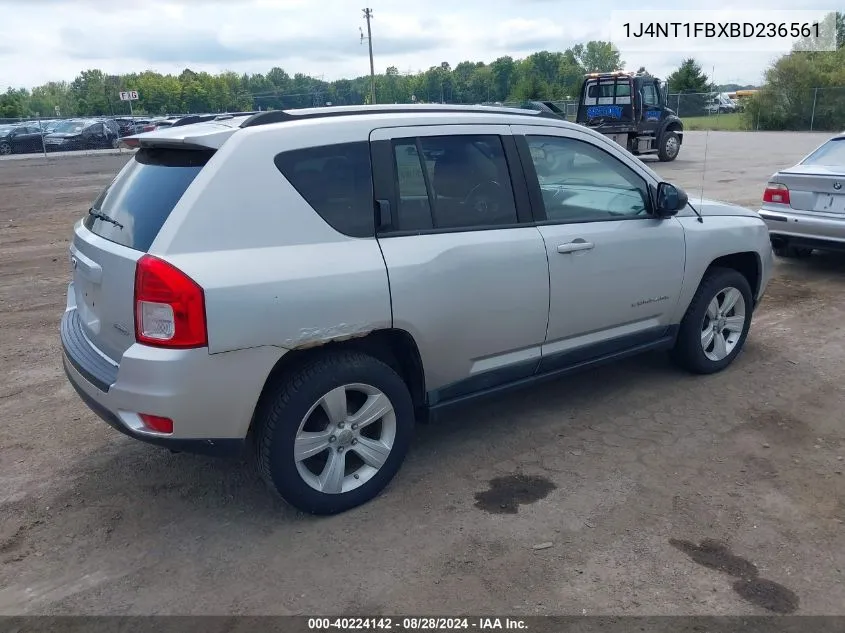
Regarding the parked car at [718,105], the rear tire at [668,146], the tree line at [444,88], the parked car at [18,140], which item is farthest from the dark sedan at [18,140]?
the parked car at [718,105]

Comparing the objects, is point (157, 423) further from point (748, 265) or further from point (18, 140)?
point (18, 140)

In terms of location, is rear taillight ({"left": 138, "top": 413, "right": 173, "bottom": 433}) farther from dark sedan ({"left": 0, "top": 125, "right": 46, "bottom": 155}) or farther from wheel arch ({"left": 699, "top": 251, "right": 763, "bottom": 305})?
dark sedan ({"left": 0, "top": 125, "right": 46, "bottom": 155})

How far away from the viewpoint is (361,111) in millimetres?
3744

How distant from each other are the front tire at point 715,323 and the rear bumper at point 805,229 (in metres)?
2.86

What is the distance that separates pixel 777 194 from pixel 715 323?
3757 mm

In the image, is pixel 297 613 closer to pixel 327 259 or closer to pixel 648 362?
pixel 327 259

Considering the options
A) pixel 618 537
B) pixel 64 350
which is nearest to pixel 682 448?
pixel 618 537

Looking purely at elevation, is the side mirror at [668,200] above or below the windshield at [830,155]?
below

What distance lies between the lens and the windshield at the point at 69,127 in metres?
37.0

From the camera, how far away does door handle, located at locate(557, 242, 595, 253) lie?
4047 millimetres

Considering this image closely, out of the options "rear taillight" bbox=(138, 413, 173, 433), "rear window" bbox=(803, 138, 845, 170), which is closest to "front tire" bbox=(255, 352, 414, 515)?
"rear taillight" bbox=(138, 413, 173, 433)

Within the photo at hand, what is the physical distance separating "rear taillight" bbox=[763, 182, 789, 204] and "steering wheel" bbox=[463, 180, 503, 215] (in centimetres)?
544

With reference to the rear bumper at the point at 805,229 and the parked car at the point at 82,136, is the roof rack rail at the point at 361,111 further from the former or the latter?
the parked car at the point at 82,136

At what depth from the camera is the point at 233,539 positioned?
3.35 metres
